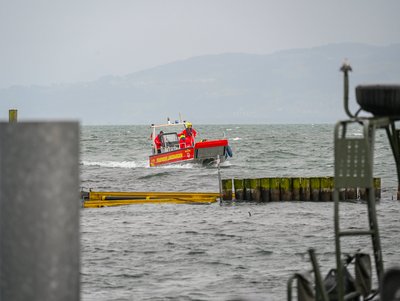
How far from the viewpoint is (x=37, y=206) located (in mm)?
2400

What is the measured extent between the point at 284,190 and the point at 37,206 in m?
30.4

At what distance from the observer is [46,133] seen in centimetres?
240

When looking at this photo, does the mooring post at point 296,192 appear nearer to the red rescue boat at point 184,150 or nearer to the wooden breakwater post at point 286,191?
the wooden breakwater post at point 286,191

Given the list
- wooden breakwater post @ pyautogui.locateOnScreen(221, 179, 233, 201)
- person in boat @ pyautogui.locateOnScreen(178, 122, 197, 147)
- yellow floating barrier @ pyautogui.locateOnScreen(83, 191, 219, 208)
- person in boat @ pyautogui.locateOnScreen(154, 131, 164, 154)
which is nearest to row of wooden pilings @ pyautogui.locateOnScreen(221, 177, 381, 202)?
wooden breakwater post @ pyautogui.locateOnScreen(221, 179, 233, 201)

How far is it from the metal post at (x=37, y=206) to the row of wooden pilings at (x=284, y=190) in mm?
29533

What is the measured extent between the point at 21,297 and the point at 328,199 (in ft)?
99.3

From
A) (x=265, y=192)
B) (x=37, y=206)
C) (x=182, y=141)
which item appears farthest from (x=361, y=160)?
(x=182, y=141)

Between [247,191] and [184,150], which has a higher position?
[184,150]

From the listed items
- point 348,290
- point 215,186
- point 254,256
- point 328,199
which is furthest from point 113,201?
point 348,290

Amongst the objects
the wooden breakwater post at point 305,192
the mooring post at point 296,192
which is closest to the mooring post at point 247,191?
the mooring post at point 296,192

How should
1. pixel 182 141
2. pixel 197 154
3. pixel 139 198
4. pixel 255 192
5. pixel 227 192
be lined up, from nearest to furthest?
pixel 227 192 < pixel 255 192 < pixel 139 198 < pixel 182 141 < pixel 197 154

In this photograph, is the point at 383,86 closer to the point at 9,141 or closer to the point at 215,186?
the point at 9,141

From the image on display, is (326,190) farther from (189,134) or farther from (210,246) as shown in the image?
(189,134)

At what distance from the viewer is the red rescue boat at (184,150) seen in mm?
53094
